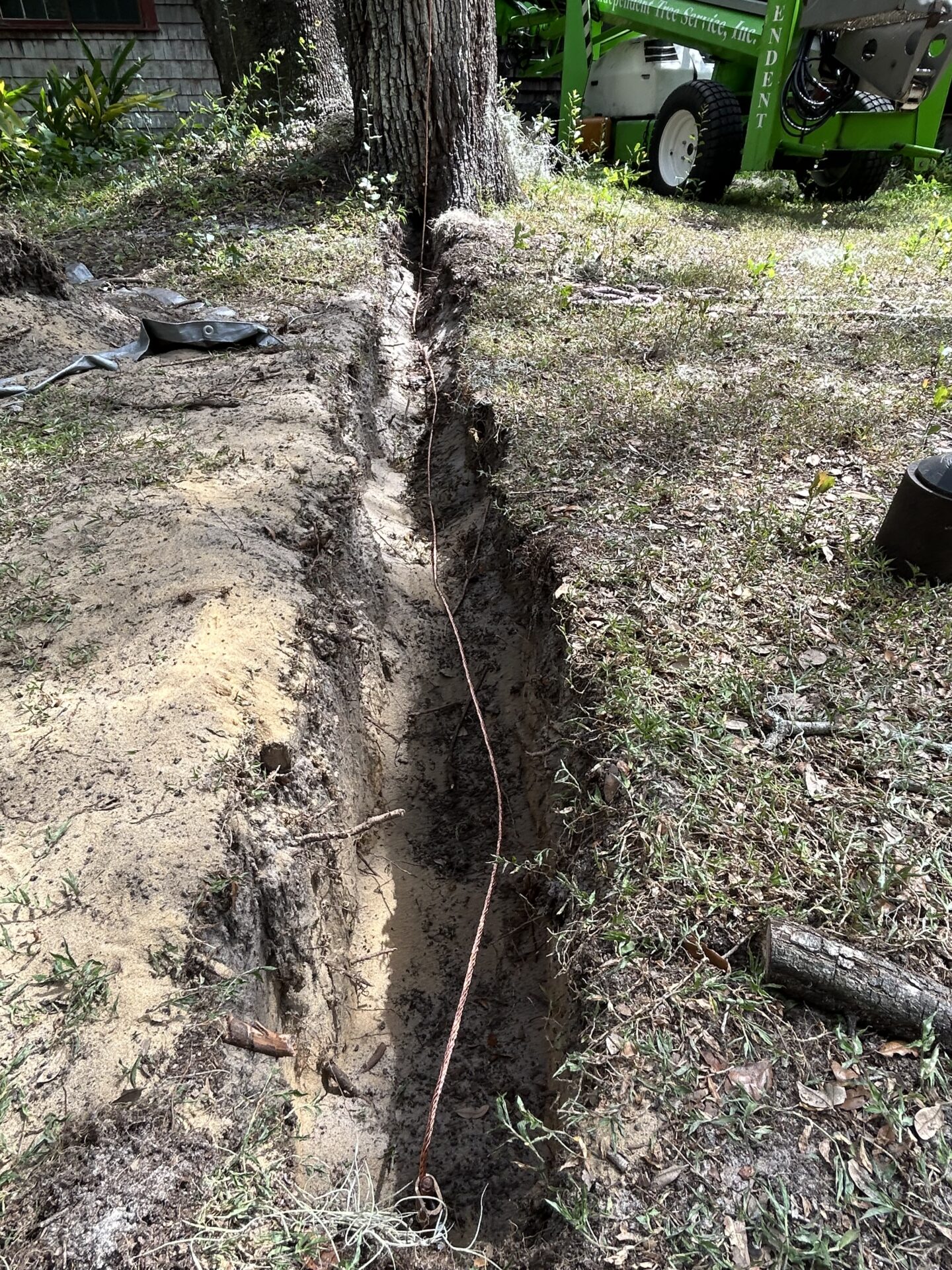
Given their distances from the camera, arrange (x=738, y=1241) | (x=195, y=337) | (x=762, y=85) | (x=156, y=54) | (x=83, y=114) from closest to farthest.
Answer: (x=738, y=1241) → (x=195, y=337) → (x=762, y=85) → (x=83, y=114) → (x=156, y=54)

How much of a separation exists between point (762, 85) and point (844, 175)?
1650mm

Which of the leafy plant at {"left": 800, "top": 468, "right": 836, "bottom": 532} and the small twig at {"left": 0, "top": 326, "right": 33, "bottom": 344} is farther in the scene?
the small twig at {"left": 0, "top": 326, "right": 33, "bottom": 344}

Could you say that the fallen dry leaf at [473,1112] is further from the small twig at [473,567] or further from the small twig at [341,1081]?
the small twig at [473,567]

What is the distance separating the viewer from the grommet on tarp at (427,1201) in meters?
1.77

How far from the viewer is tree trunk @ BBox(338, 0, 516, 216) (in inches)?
228

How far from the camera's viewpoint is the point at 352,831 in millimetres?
2504

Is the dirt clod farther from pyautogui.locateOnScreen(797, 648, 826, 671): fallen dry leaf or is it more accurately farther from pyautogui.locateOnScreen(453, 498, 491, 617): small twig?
pyautogui.locateOnScreen(797, 648, 826, 671): fallen dry leaf

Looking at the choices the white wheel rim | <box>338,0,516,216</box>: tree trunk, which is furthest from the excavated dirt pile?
the white wheel rim

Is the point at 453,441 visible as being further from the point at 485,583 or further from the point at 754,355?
the point at 754,355

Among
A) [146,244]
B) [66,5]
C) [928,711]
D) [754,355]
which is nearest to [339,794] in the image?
[928,711]

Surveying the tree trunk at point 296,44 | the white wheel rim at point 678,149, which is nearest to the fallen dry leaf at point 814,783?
the tree trunk at point 296,44

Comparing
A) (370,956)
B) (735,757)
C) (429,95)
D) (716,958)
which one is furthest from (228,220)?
(716,958)

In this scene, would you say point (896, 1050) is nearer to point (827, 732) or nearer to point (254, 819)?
point (827, 732)

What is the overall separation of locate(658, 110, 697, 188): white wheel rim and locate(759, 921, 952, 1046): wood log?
856 centimetres
